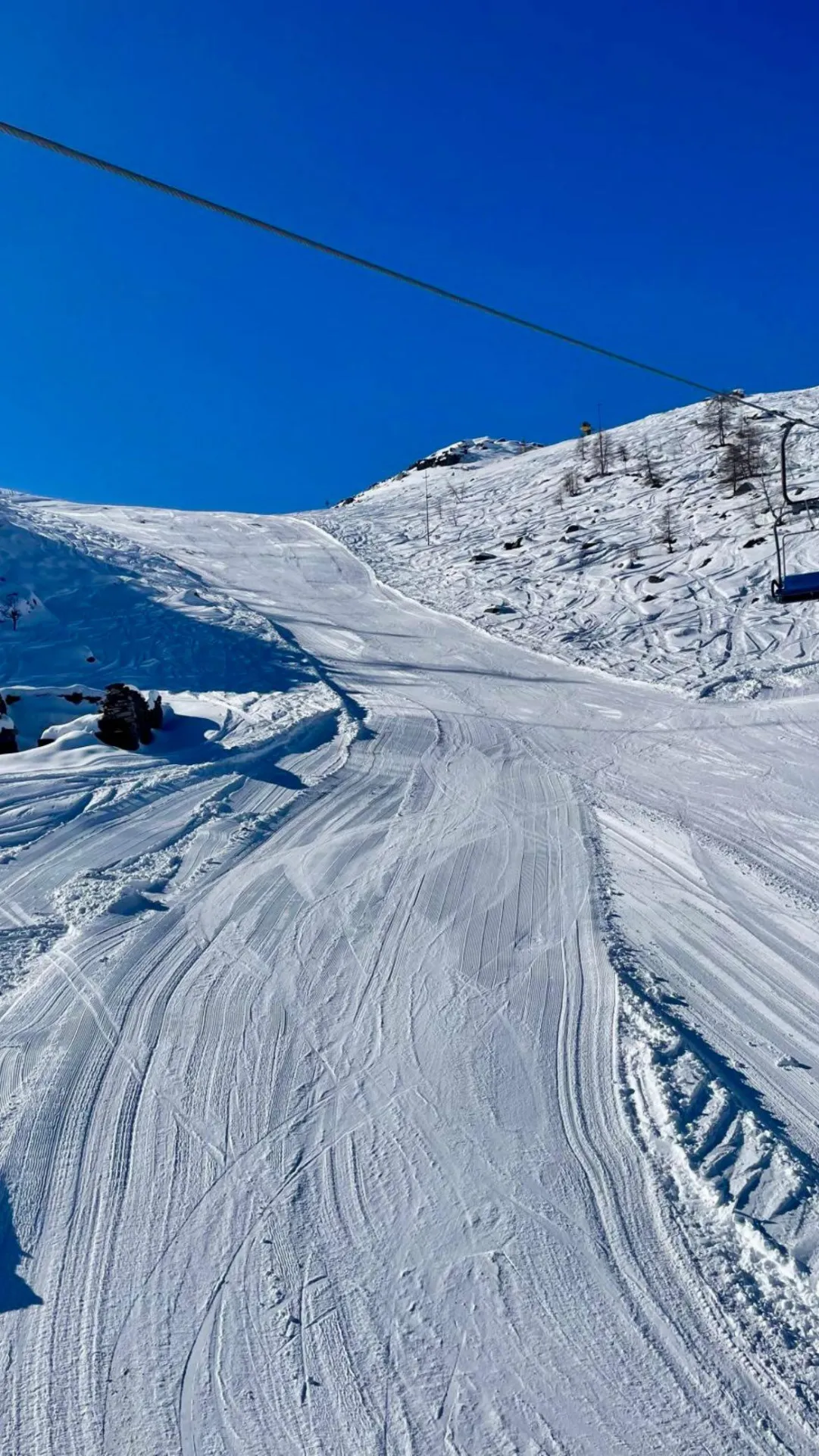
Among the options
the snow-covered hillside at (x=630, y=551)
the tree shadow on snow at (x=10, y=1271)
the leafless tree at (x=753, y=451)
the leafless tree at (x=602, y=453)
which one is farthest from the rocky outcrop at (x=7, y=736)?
the leafless tree at (x=602, y=453)

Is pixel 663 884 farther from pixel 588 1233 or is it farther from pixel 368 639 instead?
pixel 368 639

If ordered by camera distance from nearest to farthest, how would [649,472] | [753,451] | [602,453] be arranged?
[753,451]
[649,472]
[602,453]

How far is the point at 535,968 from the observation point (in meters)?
5.08

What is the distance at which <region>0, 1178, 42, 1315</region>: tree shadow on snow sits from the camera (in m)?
2.75

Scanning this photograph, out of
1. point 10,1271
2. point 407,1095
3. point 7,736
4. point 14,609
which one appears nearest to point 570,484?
point 14,609

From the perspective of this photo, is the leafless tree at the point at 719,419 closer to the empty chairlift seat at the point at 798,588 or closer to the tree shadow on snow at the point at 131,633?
the empty chairlift seat at the point at 798,588

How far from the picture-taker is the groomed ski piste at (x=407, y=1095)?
2504 millimetres

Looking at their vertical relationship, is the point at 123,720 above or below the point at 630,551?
below

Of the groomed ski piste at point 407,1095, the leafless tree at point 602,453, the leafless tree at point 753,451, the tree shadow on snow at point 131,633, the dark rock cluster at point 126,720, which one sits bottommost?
the groomed ski piste at point 407,1095

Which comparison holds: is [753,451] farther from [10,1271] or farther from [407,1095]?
[10,1271]

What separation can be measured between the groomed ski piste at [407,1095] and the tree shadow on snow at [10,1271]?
13 mm

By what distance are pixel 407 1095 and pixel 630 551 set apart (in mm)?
25382

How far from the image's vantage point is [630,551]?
26.8m

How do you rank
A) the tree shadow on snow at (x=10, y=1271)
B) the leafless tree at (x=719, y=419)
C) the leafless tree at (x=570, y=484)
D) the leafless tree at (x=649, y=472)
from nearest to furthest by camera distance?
the tree shadow on snow at (x=10, y=1271)
the leafless tree at (x=649, y=472)
the leafless tree at (x=570, y=484)
the leafless tree at (x=719, y=419)
